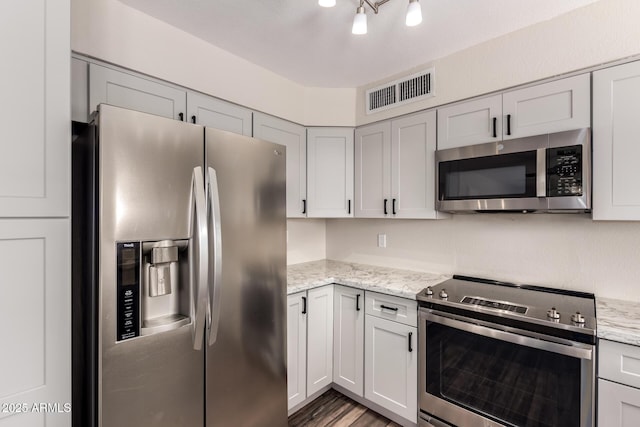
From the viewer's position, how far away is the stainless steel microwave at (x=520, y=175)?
61.0 inches

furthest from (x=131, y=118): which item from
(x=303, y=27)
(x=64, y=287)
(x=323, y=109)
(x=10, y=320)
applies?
(x=323, y=109)

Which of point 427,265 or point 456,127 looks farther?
point 427,265

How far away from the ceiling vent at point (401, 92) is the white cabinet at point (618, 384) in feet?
5.72

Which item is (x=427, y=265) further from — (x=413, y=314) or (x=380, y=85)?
(x=380, y=85)

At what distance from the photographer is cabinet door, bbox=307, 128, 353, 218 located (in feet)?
8.50

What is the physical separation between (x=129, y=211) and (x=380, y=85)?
2.08 metres

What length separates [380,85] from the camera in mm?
2445

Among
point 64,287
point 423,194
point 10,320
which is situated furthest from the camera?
point 423,194

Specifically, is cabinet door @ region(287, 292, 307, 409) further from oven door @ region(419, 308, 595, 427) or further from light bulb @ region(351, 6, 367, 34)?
light bulb @ region(351, 6, 367, 34)

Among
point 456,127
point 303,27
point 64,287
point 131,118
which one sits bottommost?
point 64,287

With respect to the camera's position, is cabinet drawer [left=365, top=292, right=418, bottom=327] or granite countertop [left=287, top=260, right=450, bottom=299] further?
granite countertop [left=287, top=260, right=450, bottom=299]

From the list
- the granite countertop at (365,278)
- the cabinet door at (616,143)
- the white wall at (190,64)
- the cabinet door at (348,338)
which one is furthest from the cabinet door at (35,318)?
the cabinet door at (616,143)

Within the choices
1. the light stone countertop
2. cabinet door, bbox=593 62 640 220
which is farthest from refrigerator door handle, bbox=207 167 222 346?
cabinet door, bbox=593 62 640 220

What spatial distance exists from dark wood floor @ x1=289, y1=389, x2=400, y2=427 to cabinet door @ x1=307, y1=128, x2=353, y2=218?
4.71 ft
